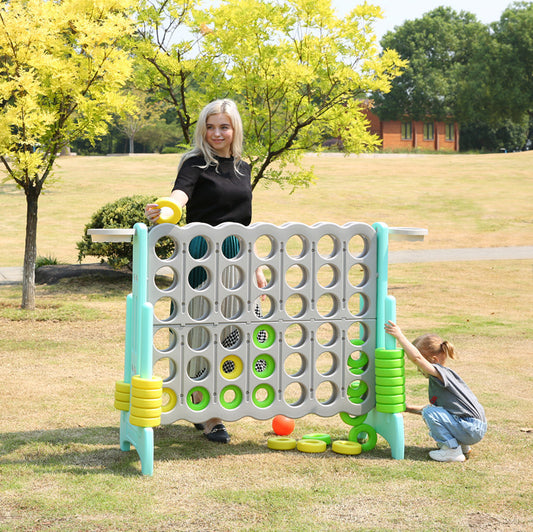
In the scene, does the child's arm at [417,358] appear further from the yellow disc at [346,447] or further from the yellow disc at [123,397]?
the yellow disc at [123,397]

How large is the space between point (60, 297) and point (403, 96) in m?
61.3

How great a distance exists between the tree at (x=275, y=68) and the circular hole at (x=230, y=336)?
7335mm

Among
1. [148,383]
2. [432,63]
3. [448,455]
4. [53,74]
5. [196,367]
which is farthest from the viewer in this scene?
[432,63]

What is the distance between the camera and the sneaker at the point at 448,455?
14.2 feet

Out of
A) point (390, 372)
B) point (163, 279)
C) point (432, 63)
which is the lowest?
point (163, 279)

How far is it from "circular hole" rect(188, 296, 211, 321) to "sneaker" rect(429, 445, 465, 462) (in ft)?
5.19

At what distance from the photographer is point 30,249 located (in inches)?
398

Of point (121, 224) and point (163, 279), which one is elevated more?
point (121, 224)

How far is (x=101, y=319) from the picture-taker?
9.70 meters

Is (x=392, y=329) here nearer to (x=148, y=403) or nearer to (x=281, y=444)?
(x=281, y=444)

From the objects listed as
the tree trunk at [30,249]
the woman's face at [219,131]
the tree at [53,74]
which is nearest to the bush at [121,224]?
the tree trunk at [30,249]

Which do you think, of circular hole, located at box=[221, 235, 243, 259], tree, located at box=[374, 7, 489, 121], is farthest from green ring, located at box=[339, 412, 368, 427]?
tree, located at box=[374, 7, 489, 121]

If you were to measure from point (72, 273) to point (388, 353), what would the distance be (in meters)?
10.00

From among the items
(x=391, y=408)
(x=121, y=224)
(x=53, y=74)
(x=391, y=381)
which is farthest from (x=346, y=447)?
(x=121, y=224)
